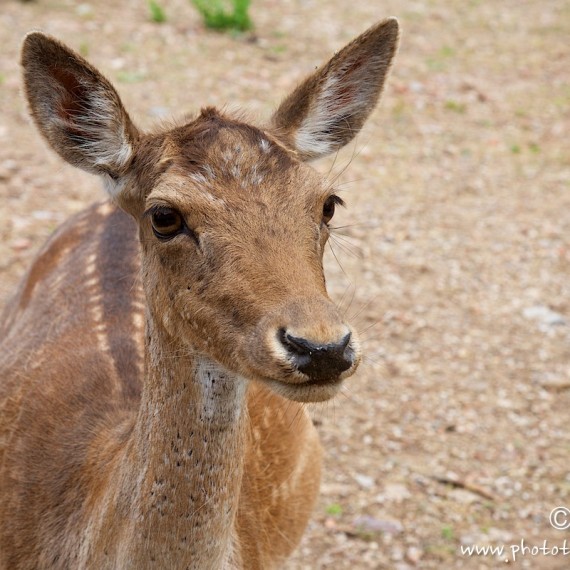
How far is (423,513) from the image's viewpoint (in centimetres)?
547

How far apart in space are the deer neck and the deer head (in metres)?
0.12

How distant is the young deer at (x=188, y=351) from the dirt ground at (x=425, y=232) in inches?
16.4

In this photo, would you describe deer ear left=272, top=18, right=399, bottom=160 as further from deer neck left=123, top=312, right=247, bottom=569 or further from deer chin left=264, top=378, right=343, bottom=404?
deer chin left=264, top=378, right=343, bottom=404

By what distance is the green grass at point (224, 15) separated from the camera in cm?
1044

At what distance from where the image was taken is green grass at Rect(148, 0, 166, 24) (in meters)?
10.4

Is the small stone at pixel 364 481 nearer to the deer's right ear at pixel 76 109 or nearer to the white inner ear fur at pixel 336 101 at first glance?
the white inner ear fur at pixel 336 101

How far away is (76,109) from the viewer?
3.61 meters

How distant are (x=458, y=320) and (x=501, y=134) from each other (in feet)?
10.4

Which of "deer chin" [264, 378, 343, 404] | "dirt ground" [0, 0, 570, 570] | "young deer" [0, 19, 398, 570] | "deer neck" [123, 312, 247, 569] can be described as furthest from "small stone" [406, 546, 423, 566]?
"deer chin" [264, 378, 343, 404]

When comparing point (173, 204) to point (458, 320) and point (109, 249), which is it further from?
point (458, 320)

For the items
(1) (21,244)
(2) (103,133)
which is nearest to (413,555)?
(2) (103,133)

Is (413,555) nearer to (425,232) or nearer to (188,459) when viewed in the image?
(188,459)

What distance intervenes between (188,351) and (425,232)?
4.96 m

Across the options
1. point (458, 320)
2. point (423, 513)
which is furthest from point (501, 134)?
point (423, 513)
